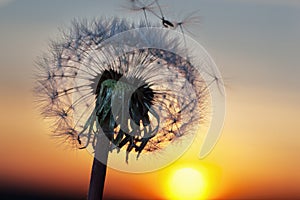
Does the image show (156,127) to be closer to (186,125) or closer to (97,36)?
(186,125)

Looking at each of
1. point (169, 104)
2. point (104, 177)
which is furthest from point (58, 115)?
point (169, 104)

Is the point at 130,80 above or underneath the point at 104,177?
above

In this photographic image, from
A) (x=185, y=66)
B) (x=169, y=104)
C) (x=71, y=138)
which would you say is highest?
(x=185, y=66)

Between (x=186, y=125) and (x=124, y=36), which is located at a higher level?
(x=124, y=36)

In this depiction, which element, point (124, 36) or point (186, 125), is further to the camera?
point (186, 125)

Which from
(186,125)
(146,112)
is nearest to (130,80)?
(146,112)

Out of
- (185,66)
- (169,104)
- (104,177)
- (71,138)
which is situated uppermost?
(185,66)

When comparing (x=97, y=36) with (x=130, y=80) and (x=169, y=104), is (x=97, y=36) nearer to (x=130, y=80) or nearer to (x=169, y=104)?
(x=130, y=80)

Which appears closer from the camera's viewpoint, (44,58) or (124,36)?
(124,36)
